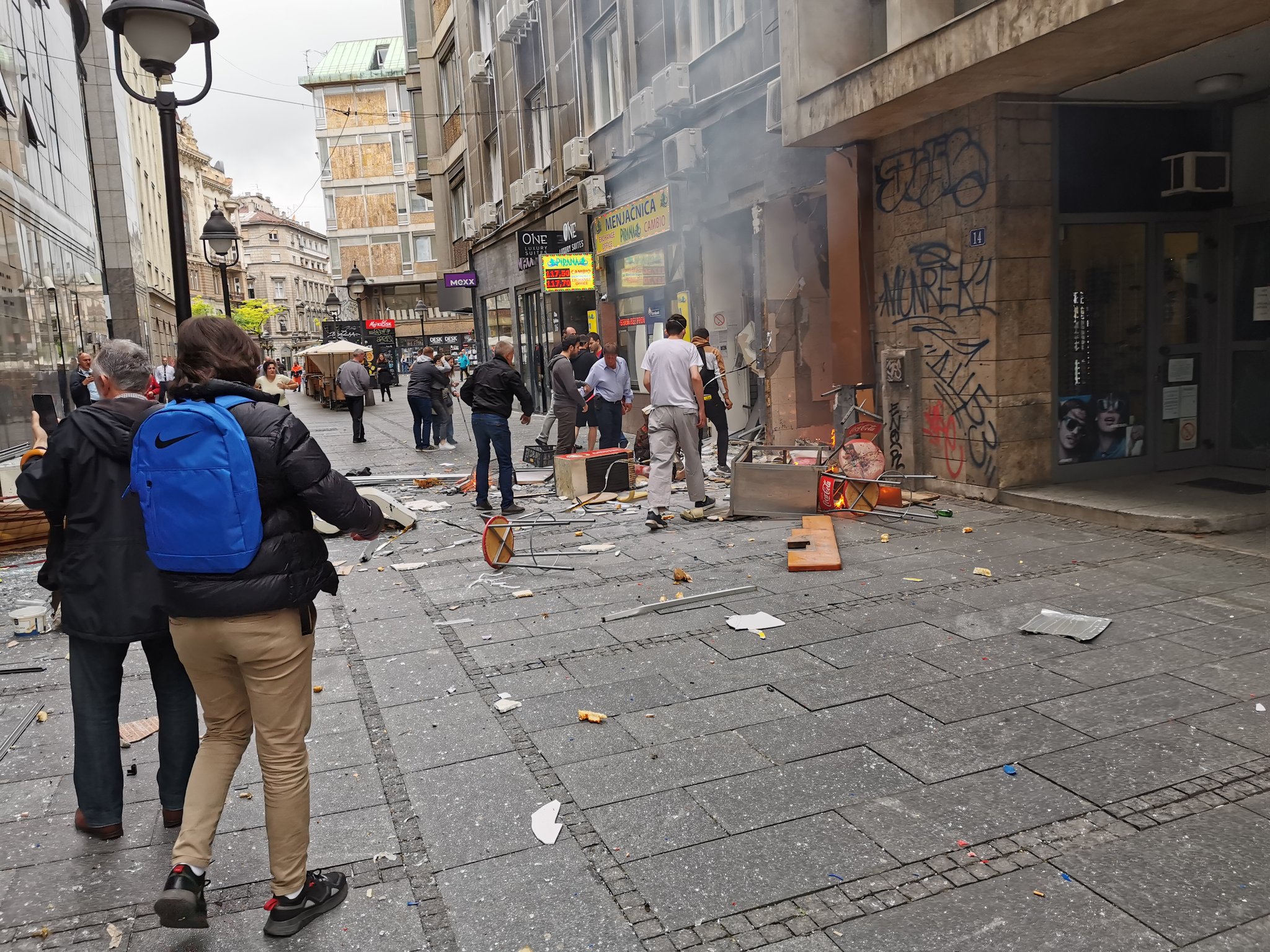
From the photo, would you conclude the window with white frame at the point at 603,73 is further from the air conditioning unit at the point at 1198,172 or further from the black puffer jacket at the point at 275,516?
the black puffer jacket at the point at 275,516

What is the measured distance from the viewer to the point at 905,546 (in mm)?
7414

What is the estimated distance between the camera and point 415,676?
5062mm

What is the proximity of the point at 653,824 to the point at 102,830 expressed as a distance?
199 centimetres

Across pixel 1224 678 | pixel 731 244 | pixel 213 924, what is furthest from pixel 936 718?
pixel 731 244

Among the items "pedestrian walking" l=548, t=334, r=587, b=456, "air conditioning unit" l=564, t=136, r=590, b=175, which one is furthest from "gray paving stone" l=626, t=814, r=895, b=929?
"air conditioning unit" l=564, t=136, r=590, b=175

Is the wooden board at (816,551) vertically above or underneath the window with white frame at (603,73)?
underneath

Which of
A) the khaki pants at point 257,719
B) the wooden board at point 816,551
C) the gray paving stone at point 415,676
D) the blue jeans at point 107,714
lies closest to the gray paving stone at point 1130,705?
the wooden board at point 816,551

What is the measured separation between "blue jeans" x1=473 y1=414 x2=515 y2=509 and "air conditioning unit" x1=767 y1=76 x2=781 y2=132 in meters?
4.75

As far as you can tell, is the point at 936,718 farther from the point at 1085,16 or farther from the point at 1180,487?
the point at 1180,487

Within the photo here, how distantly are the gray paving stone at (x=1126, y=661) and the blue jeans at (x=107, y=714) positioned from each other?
3.88m

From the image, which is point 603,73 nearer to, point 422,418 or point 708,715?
point 422,418

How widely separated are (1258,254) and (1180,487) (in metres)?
2.42

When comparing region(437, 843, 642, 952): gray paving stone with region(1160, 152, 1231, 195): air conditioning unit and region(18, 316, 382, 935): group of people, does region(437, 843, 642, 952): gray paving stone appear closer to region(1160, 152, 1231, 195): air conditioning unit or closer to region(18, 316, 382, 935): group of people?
region(18, 316, 382, 935): group of people

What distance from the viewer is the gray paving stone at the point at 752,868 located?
2.91 m
